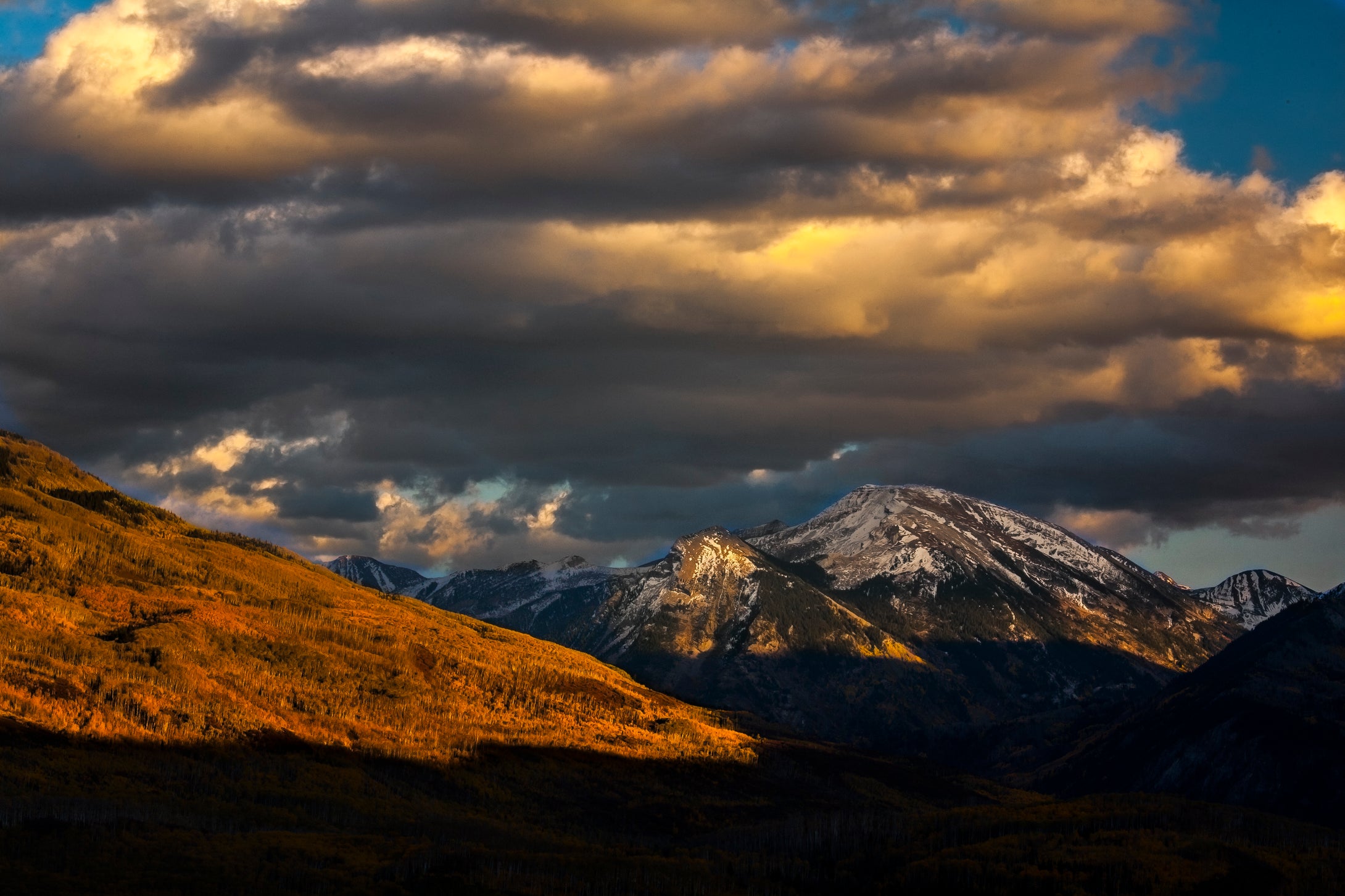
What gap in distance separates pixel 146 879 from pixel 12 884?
58.7 ft

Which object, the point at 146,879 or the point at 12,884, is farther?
the point at 146,879

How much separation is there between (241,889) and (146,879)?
12.8 m

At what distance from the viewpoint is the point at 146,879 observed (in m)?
197

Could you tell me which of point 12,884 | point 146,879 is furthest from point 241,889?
point 12,884

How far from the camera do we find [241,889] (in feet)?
643

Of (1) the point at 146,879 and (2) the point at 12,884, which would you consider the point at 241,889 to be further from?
(2) the point at 12,884
